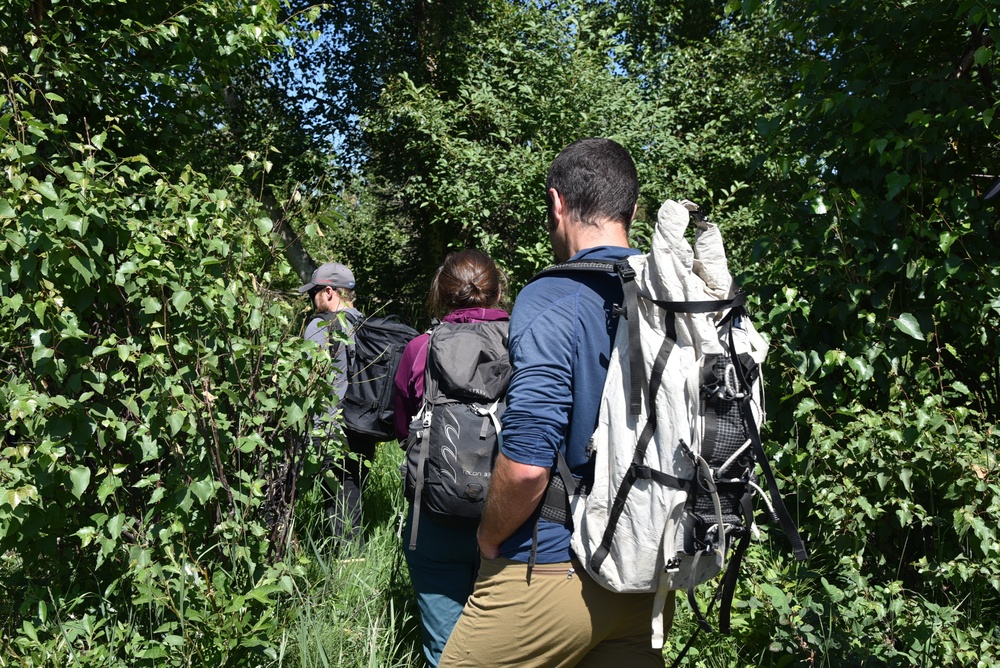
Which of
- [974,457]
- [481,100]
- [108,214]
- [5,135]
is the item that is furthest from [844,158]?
[481,100]

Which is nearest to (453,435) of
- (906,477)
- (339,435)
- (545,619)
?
(545,619)

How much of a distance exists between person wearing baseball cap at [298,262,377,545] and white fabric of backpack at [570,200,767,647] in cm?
152

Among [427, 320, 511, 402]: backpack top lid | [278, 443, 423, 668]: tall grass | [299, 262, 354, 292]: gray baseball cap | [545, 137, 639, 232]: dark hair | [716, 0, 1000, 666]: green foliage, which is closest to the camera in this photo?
[545, 137, 639, 232]: dark hair

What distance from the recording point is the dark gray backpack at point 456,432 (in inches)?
99.8

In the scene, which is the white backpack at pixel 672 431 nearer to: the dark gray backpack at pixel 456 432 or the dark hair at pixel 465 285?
the dark gray backpack at pixel 456 432

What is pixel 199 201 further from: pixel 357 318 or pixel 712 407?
pixel 712 407

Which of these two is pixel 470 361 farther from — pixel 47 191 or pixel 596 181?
pixel 47 191

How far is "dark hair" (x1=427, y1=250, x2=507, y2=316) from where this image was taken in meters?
2.92

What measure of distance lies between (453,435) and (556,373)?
33.2 inches

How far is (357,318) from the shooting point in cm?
422

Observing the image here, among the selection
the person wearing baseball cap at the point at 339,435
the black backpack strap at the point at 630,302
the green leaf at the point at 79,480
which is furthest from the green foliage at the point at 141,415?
the black backpack strap at the point at 630,302

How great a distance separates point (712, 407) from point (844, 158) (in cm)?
206

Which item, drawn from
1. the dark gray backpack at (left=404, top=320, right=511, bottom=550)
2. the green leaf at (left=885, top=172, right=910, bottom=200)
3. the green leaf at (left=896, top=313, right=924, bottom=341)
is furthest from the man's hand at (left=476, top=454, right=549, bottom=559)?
the green leaf at (left=885, top=172, right=910, bottom=200)

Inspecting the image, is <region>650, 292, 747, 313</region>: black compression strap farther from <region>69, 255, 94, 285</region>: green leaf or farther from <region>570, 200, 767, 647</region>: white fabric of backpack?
<region>69, 255, 94, 285</region>: green leaf
